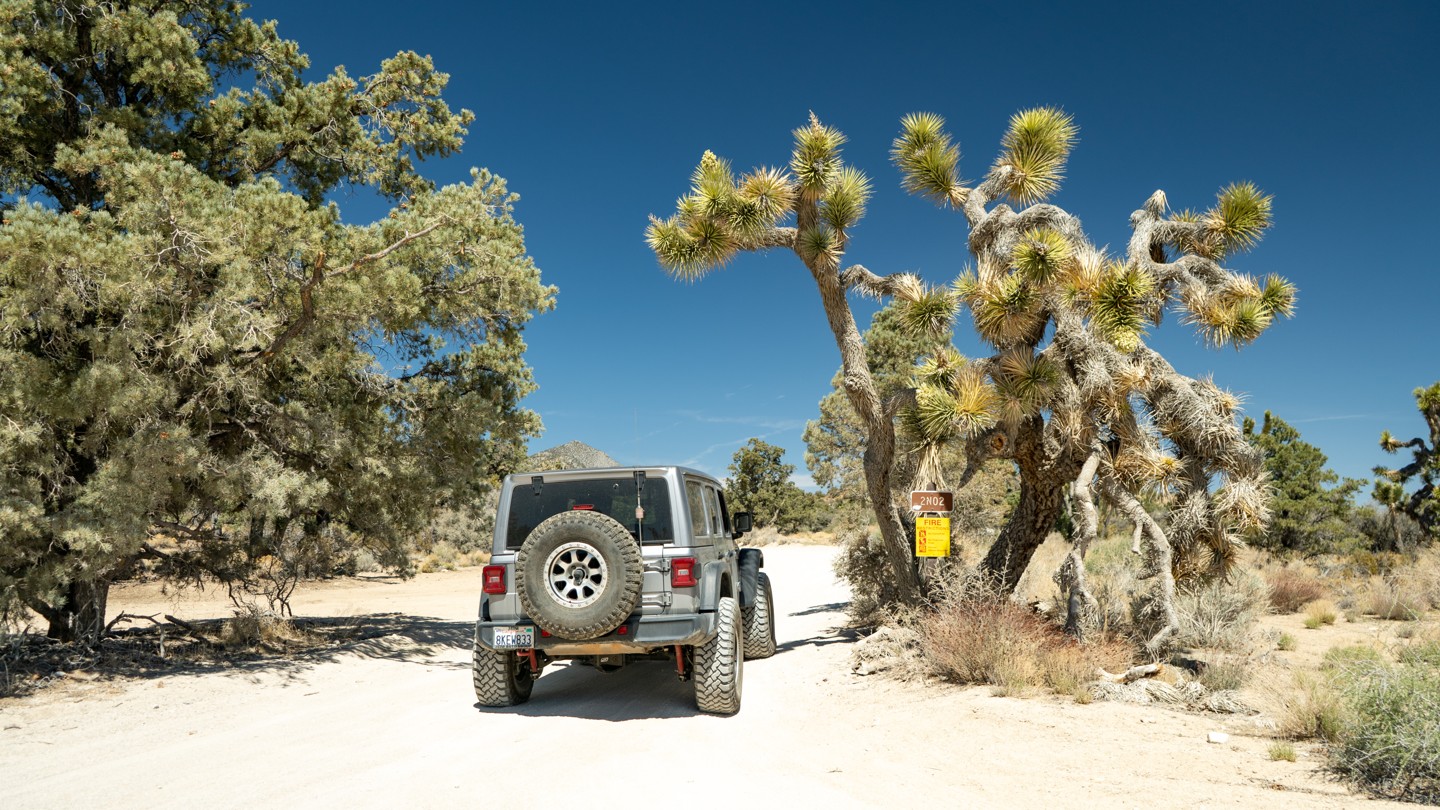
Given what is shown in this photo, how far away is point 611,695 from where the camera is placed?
8.50 m

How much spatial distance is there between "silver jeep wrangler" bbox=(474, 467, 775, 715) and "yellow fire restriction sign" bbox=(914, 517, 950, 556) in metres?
2.80

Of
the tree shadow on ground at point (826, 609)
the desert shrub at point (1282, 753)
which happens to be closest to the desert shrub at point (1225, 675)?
the desert shrub at point (1282, 753)

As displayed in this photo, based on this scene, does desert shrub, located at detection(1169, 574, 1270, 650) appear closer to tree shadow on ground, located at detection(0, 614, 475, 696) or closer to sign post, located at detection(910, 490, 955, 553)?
sign post, located at detection(910, 490, 955, 553)

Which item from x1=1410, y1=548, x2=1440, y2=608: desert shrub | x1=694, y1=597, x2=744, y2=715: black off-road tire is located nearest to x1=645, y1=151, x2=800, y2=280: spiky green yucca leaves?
x1=694, y1=597, x2=744, y2=715: black off-road tire

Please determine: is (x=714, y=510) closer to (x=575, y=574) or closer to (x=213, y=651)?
(x=575, y=574)

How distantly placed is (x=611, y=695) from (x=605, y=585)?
7.21ft

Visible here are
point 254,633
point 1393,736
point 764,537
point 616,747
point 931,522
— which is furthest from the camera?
point 764,537

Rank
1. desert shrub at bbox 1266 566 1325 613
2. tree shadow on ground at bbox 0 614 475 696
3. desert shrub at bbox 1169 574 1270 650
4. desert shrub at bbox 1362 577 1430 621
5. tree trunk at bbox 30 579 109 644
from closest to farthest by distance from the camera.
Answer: tree shadow on ground at bbox 0 614 475 696
desert shrub at bbox 1169 574 1270 650
tree trunk at bbox 30 579 109 644
desert shrub at bbox 1362 577 1430 621
desert shrub at bbox 1266 566 1325 613

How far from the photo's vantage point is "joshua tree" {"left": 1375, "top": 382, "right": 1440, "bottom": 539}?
24.1m

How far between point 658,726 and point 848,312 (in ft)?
21.0

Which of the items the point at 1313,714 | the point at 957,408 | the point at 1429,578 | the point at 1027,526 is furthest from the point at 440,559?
the point at 1313,714

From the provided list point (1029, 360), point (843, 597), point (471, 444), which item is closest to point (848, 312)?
point (1029, 360)

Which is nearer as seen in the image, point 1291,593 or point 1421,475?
point 1291,593

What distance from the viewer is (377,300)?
1036cm
